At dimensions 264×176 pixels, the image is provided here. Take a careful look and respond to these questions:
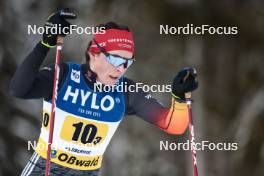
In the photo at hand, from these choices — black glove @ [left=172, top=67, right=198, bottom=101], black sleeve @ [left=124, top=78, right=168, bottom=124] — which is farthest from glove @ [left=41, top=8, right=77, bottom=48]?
black glove @ [left=172, top=67, right=198, bottom=101]

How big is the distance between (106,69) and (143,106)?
1.28ft

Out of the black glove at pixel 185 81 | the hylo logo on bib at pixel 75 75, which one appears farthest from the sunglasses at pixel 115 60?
the black glove at pixel 185 81

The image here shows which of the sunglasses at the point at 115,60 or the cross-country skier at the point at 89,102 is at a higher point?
the sunglasses at the point at 115,60

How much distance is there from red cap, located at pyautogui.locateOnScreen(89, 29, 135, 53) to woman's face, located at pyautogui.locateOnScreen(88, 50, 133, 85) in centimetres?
3

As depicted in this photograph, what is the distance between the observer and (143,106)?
5238 mm

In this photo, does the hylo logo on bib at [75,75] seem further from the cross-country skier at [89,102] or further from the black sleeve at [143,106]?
the black sleeve at [143,106]

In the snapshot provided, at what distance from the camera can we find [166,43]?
14.8m

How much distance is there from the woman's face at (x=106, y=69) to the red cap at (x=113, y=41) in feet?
0.09

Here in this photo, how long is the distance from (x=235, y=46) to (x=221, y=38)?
29 centimetres

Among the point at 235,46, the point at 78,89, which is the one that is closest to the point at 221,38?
the point at 235,46

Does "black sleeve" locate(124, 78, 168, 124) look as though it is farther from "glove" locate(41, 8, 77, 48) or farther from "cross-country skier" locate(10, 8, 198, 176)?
"glove" locate(41, 8, 77, 48)

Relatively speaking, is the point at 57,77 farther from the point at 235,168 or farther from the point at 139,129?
the point at 139,129

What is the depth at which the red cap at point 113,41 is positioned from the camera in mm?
5035

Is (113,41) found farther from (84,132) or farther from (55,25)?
(84,132)
